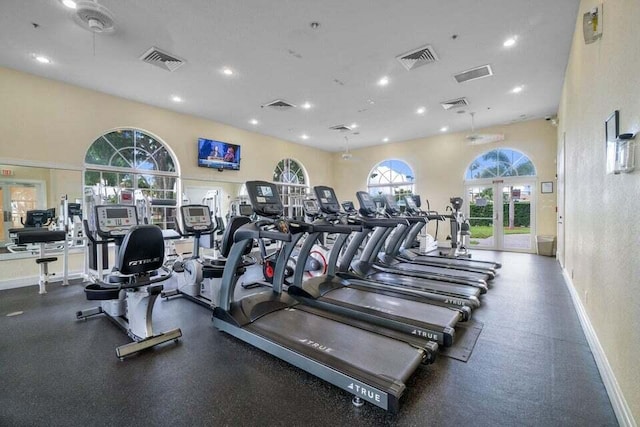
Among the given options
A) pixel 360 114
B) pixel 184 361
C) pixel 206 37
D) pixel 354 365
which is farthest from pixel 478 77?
pixel 184 361

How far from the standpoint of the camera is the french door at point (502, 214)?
8516 mm

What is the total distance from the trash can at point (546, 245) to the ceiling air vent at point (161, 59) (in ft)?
31.1

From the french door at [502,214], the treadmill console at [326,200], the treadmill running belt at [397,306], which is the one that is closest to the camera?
the treadmill running belt at [397,306]

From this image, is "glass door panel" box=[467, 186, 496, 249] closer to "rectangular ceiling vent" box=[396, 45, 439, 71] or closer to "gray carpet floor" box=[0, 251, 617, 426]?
"rectangular ceiling vent" box=[396, 45, 439, 71]

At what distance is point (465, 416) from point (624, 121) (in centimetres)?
216

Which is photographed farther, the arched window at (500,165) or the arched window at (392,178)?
the arched window at (392,178)

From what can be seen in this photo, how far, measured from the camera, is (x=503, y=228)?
895cm

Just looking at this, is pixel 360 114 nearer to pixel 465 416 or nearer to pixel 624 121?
pixel 624 121

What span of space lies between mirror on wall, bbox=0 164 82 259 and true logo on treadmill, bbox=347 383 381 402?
20.3 feet

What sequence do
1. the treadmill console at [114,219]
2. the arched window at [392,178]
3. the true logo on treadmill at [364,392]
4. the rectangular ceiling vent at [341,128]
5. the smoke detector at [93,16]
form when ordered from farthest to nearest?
the arched window at [392,178] < the rectangular ceiling vent at [341,128] < the treadmill console at [114,219] < the smoke detector at [93,16] < the true logo on treadmill at [364,392]

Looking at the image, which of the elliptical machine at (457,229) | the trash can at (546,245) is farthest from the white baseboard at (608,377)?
the trash can at (546,245)

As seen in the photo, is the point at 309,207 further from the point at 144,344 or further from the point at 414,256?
the point at 144,344

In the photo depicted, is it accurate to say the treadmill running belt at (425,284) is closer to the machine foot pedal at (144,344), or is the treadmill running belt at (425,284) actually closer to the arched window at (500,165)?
the machine foot pedal at (144,344)

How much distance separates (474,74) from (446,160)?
4.58 meters
